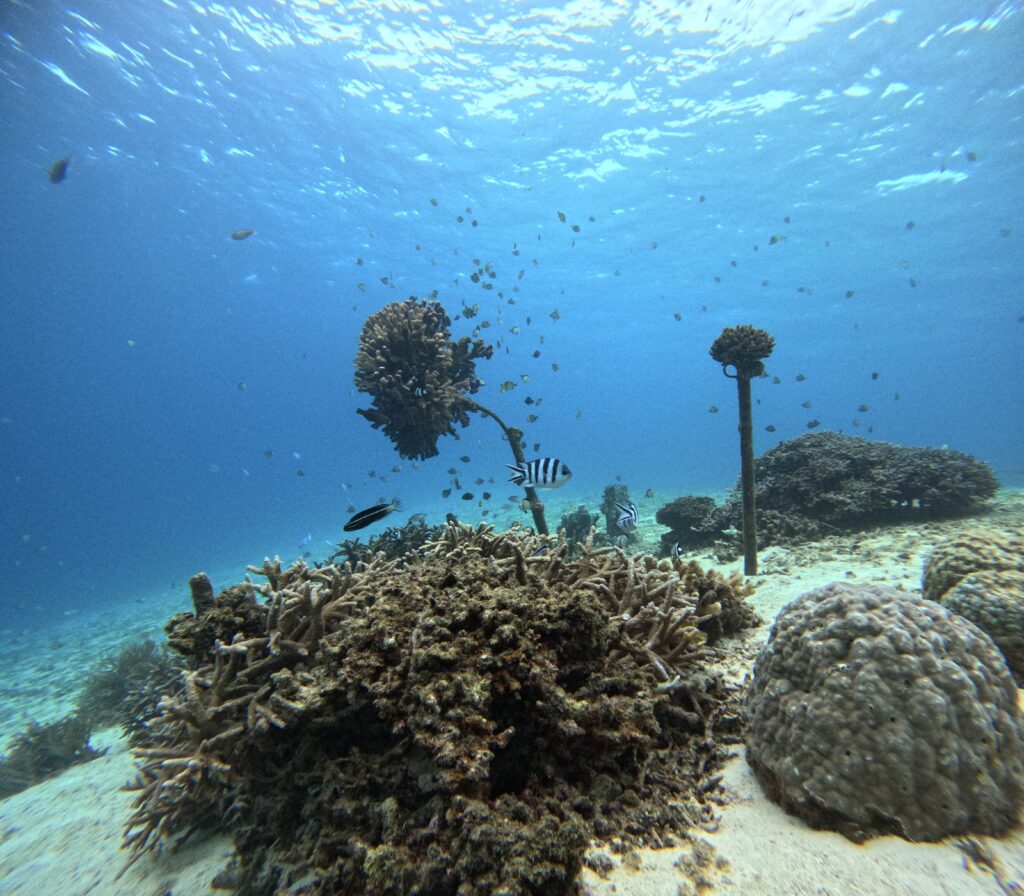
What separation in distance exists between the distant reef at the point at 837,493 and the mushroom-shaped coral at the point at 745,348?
441 centimetres

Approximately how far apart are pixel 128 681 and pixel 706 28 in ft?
102

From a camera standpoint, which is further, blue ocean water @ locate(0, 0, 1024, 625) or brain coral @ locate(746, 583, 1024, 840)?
blue ocean water @ locate(0, 0, 1024, 625)

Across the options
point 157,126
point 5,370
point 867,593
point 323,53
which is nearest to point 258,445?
point 5,370

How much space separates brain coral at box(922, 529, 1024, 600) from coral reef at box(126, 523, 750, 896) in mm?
2561

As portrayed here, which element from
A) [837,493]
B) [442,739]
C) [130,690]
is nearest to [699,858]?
[442,739]

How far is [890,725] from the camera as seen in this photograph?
2242 mm

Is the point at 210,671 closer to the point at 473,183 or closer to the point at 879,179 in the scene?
the point at 473,183

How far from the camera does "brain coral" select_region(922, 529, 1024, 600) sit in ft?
12.5

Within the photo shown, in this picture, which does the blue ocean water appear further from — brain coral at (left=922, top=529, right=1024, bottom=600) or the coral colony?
brain coral at (left=922, top=529, right=1024, bottom=600)

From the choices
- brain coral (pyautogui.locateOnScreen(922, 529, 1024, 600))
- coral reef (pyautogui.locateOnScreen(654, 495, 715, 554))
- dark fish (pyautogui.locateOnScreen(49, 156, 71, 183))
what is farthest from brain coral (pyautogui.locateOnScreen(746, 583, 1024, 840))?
dark fish (pyautogui.locateOnScreen(49, 156, 71, 183))

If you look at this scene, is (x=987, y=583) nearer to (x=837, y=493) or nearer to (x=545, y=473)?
(x=545, y=473)

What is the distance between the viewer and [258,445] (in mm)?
169250

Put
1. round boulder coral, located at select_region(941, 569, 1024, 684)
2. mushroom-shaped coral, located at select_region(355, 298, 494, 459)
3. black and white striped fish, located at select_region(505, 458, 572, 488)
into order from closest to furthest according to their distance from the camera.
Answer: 1. round boulder coral, located at select_region(941, 569, 1024, 684)
2. black and white striped fish, located at select_region(505, 458, 572, 488)
3. mushroom-shaped coral, located at select_region(355, 298, 494, 459)

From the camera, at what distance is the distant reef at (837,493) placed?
929cm
